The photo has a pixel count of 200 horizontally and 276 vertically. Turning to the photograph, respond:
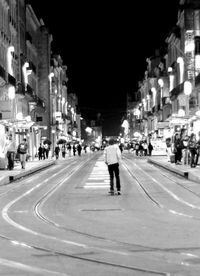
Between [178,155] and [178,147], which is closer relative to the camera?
[178,147]

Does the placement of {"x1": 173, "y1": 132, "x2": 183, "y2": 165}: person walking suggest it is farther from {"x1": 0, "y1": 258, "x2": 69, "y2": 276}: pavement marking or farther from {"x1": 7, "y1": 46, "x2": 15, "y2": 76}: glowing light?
{"x1": 0, "y1": 258, "x2": 69, "y2": 276}: pavement marking

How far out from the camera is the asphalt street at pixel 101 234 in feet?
26.1

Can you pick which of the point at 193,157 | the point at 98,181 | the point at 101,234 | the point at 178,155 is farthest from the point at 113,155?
the point at 178,155

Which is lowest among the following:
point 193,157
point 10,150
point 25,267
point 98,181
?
point 25,267

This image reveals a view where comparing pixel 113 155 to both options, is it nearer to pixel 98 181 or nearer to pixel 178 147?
pixel 98 181

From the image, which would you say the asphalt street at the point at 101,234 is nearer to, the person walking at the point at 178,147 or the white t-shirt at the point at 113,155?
the white t-shirt at the point at 113,155

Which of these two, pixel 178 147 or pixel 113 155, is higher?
A: pixel 178 147

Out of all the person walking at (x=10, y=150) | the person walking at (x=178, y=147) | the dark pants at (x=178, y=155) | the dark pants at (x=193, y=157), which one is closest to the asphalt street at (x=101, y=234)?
the dark pants at (x=193, y=157)

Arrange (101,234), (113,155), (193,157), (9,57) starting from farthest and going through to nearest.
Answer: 1. (9,57)
2. (193,157)
3. (113,155)
4. (101,234)

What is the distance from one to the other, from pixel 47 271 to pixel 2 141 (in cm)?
2903

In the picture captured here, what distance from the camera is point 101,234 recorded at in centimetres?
1077

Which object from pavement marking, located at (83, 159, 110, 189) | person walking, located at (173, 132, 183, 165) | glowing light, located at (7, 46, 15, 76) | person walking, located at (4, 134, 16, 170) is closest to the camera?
pavement marking, located at (83, 159, 110, 189)

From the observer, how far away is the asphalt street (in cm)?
795

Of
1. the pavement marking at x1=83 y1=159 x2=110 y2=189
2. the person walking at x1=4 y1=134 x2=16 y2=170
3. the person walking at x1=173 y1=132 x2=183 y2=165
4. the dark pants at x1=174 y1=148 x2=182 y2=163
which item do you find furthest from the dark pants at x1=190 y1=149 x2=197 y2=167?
the person walking at x1=4 y1=134 x2=16 y2=170
